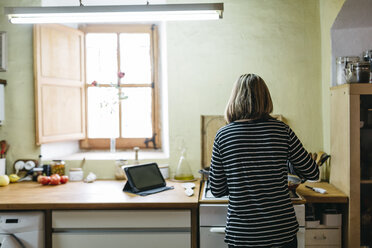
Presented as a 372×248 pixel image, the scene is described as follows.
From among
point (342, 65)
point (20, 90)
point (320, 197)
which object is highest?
point (342, 65)

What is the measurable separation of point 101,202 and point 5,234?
690 millimetres

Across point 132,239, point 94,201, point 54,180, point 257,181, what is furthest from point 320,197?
point 54,180

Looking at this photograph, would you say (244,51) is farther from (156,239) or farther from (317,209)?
(156,239)

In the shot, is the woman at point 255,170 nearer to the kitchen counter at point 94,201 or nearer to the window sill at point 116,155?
the kitchen counter at point 94,201

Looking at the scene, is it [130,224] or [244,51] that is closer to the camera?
[130,224]

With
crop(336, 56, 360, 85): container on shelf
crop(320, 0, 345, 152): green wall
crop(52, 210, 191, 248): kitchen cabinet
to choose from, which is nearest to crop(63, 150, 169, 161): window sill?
crop(52, 210, 191, 248): kitchen cabinet

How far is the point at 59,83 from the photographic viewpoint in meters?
3.18

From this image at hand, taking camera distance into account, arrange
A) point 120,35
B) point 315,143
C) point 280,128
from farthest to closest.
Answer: point 120,35 < point 315,143 < point 280,128

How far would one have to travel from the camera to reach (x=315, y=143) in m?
3.04

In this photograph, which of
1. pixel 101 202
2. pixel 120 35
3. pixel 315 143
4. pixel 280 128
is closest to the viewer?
pixel 280 128

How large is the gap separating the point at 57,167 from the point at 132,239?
3.62 ft

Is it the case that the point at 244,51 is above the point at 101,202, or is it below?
above

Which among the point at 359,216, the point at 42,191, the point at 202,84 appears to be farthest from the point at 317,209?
the point at 42,191

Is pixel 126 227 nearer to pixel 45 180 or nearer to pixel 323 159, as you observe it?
pixel 45 180
